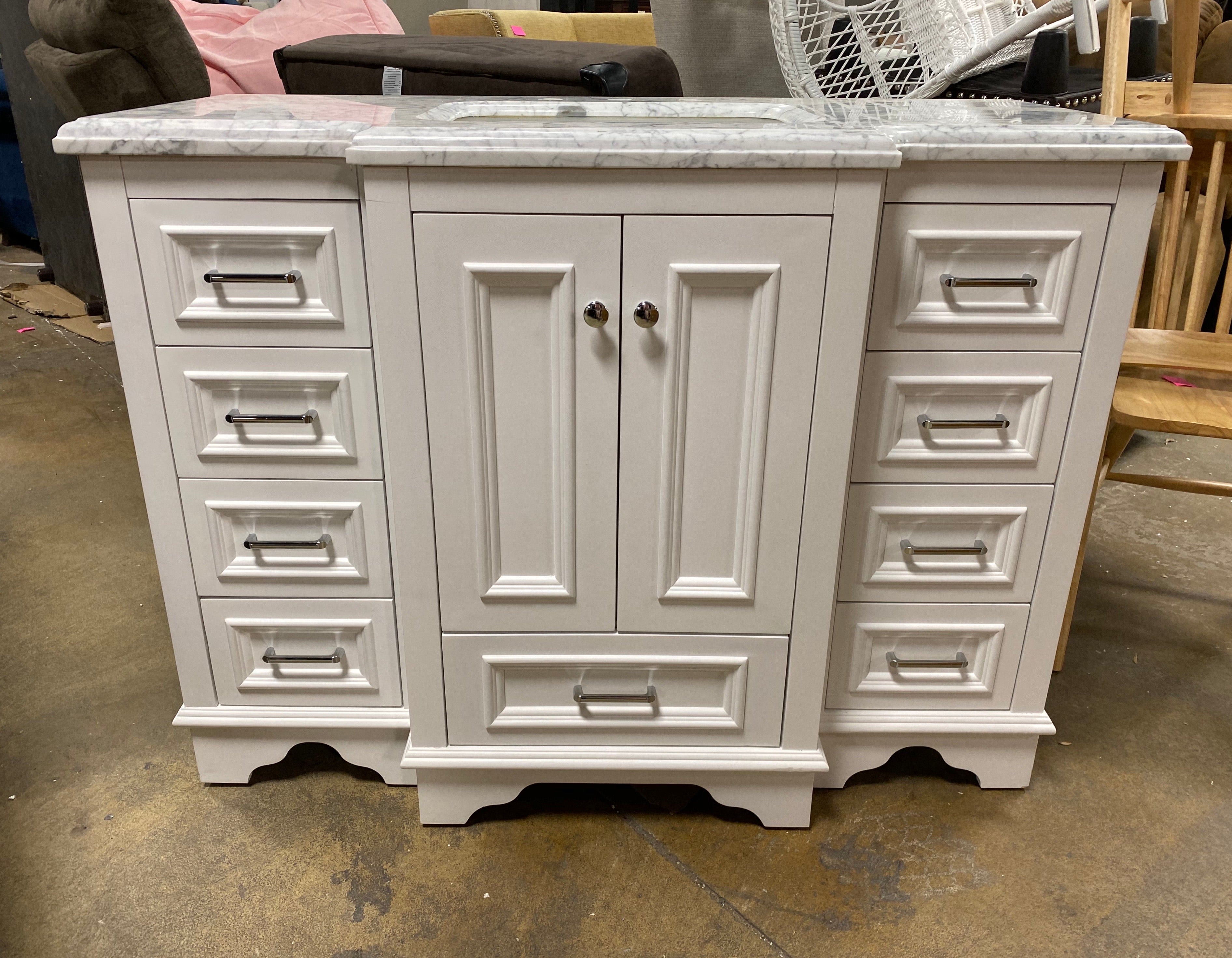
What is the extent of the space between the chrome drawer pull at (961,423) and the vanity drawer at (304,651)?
28 cm

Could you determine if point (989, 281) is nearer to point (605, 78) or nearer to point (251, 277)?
point (251, 277)

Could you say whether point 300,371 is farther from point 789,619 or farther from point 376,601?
point 789,619

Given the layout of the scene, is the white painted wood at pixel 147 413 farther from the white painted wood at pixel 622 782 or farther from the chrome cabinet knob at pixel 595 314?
the chrome cabinet knob at pixel 595 314

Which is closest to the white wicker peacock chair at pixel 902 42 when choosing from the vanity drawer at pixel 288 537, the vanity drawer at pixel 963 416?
the vanity drawer at pixel 963 416

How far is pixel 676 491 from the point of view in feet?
3.49

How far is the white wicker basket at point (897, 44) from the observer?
1.41 metres

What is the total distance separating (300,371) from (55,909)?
71cm

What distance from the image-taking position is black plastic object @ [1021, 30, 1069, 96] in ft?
4.22

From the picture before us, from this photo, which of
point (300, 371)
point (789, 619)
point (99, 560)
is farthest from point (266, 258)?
point (99, 560)

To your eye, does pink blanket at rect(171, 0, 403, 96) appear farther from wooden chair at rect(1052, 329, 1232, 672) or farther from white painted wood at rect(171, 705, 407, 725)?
wooden chair at rect(1052, 329, 1232, 672)

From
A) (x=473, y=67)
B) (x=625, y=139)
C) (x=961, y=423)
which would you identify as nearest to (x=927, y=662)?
(x=961, y=423)

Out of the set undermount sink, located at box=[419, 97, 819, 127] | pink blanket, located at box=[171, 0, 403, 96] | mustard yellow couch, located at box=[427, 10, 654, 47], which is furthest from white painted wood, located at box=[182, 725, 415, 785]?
mustard yellow couch, located at box=[427, 10, 654, 47]

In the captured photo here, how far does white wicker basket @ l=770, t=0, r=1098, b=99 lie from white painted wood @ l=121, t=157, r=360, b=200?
0.83 metres

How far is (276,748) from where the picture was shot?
4.21ft
